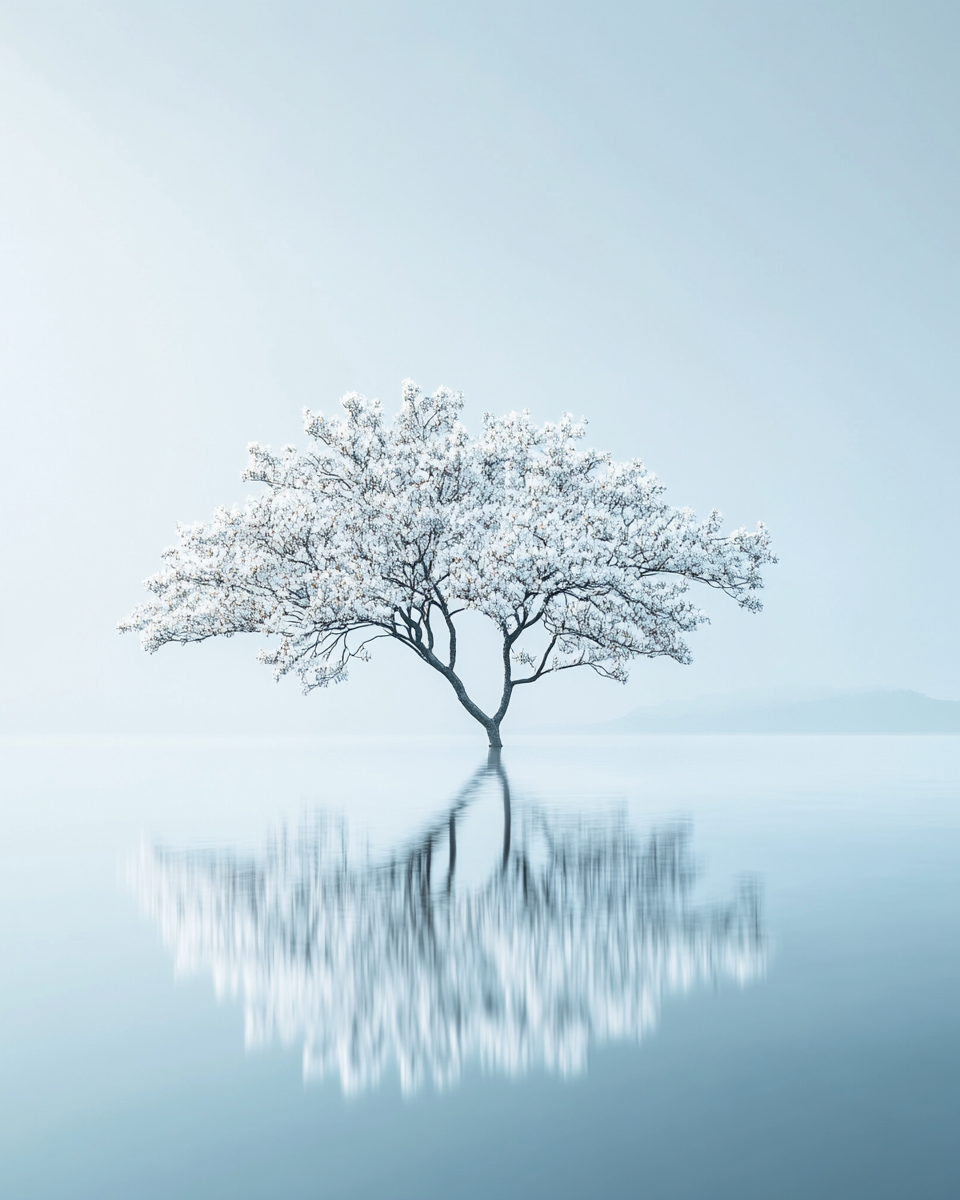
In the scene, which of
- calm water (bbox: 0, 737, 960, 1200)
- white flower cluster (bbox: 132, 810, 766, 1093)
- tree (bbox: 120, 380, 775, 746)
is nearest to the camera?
calm water (bbox: 0, 737, 960, 1200)

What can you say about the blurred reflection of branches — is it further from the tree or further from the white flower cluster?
the tree

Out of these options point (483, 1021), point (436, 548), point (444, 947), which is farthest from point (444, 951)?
point (436, 548)

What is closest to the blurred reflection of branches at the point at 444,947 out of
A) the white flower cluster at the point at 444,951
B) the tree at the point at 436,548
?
the white flower cluster at the point at 444,951

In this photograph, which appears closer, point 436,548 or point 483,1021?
point 483,1021

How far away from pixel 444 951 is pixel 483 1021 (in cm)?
143

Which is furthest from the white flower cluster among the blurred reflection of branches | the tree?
the tree

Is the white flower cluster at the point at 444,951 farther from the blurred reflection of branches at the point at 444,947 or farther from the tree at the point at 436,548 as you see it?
the tree at the point at 436,548

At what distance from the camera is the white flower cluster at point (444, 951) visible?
4.48 metres

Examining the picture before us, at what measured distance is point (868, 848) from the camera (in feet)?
36.6

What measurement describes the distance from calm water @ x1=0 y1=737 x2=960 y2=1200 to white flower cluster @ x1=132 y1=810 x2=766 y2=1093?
0.09ft

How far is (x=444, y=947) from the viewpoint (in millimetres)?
6246

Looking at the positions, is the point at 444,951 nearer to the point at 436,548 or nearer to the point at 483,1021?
the point at 483,1021

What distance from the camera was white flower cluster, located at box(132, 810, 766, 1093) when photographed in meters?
4.48

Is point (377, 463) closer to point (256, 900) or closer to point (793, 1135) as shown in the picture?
point (256, 900)
